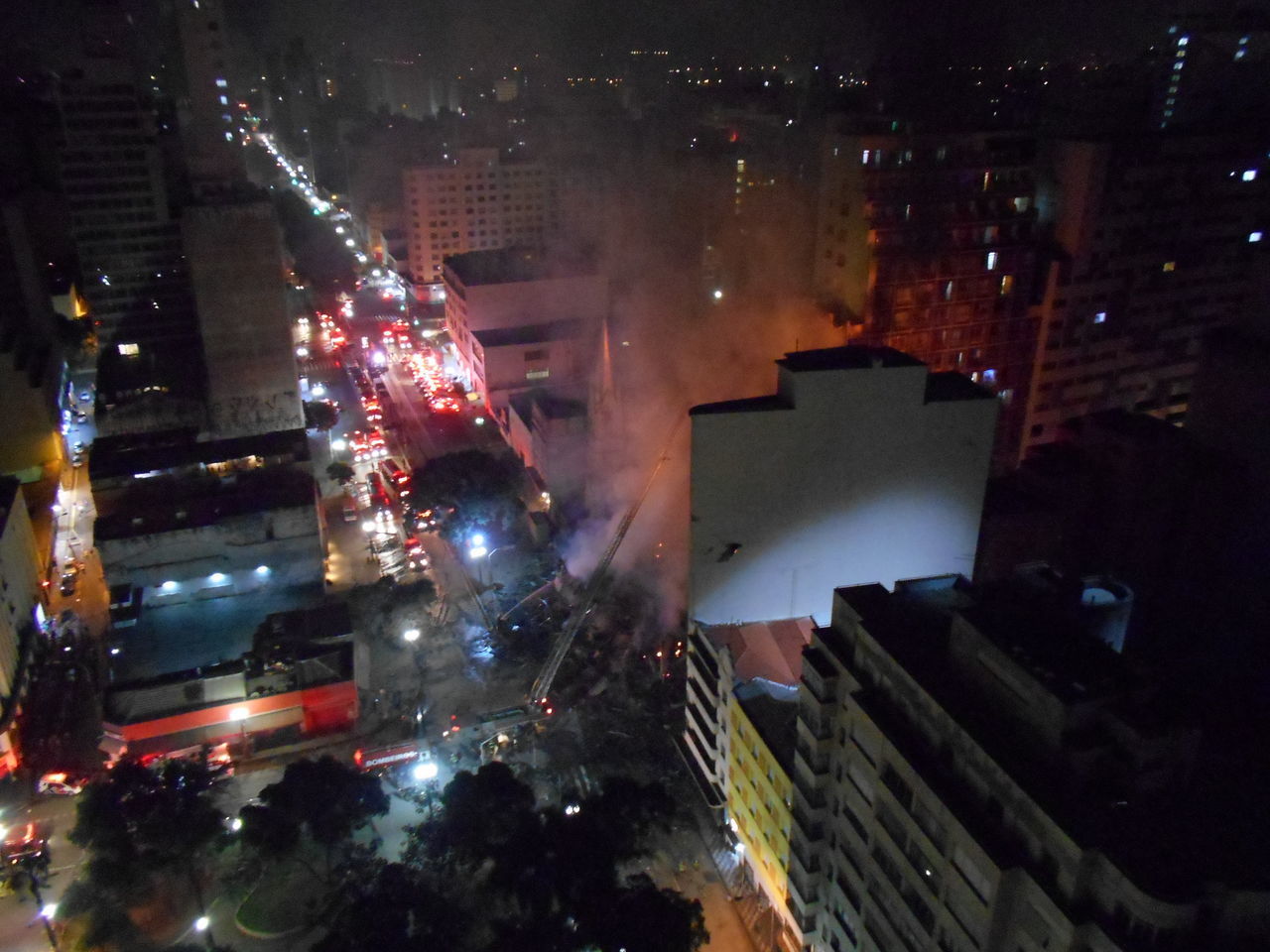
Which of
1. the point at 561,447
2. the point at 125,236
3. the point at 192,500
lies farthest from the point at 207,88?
the point at 561,447

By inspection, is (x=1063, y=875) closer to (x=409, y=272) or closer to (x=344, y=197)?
(x=409, y=272)

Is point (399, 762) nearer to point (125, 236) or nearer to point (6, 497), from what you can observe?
point (6, 497)

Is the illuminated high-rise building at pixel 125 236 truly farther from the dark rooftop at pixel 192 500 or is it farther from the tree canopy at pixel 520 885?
the tree canopy at pixel 520 885

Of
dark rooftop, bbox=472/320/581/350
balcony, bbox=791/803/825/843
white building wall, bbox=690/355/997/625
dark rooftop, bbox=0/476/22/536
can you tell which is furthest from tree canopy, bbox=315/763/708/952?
dark rooftop, bbox=472/320/581/350

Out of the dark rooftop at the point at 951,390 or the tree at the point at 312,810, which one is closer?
the tree at the point at 312,810

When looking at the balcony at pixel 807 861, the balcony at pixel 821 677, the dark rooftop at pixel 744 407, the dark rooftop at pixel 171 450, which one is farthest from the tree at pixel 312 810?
the dark rooftop at pixel 171 450
